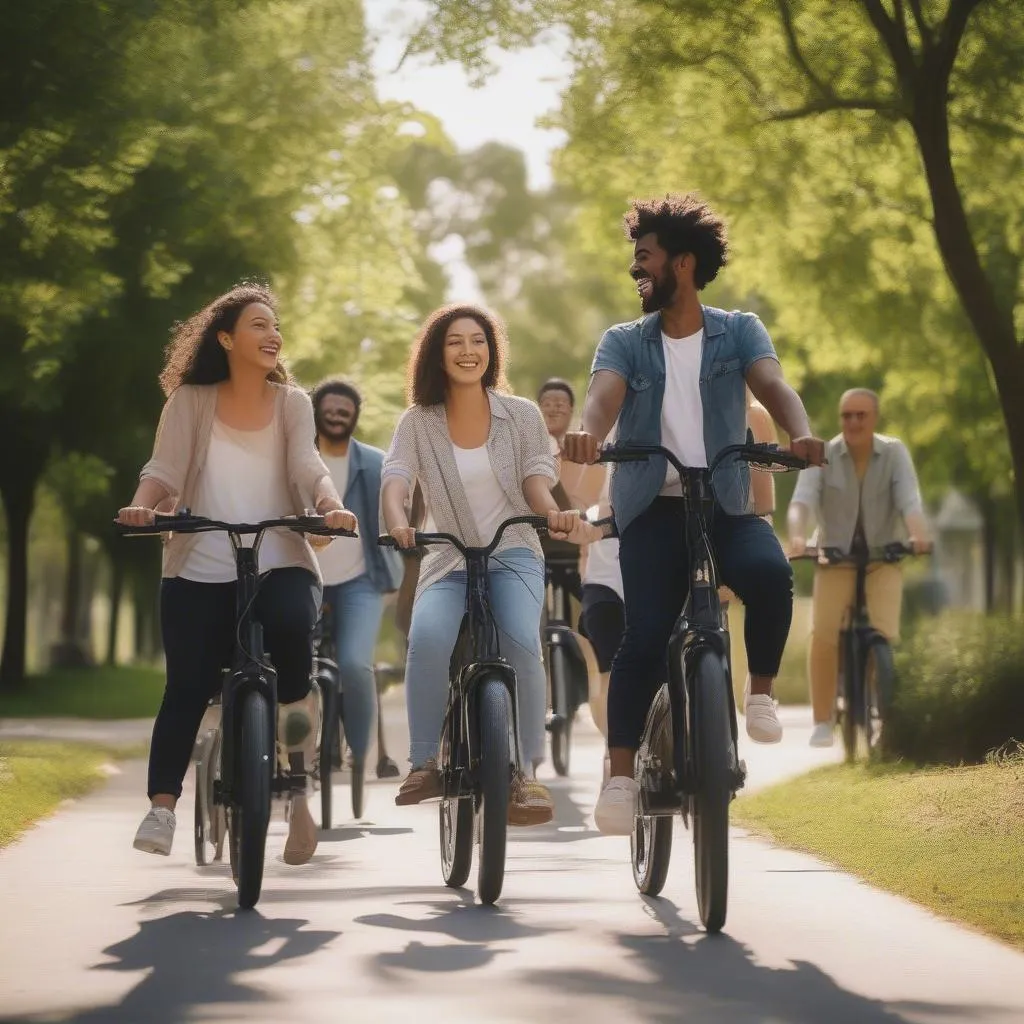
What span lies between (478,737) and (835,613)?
22.1 ft

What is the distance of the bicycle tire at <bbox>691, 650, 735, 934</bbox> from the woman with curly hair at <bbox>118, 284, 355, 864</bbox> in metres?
1.67

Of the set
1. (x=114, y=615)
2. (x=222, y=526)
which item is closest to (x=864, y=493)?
(x=222, y=526)

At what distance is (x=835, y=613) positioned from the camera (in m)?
14.5

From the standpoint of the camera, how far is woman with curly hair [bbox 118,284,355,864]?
838 cm

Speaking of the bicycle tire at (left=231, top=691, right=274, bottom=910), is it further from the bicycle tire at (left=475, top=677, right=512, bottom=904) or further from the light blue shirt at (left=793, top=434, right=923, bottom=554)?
the light blue shirt at (left=793, top=434, right=923, bottom=554)

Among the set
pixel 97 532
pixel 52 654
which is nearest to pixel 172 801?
pixel 97 532

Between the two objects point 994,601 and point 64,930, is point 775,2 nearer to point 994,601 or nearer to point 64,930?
point 64,930

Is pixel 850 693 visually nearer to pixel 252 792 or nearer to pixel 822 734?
pixel 822 734

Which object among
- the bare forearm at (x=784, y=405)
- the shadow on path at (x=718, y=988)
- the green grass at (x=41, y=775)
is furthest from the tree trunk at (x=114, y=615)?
the shadow on path at (x=718, y=988)

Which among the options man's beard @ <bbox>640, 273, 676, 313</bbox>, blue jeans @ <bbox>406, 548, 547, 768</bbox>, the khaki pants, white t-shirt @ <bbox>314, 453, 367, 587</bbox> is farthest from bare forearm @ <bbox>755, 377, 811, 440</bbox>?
the khaki pants

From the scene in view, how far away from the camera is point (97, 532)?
3631 cm

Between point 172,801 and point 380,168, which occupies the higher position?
point 380,168

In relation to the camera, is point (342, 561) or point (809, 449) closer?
point (809, 449)

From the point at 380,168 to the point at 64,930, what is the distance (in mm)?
19687
